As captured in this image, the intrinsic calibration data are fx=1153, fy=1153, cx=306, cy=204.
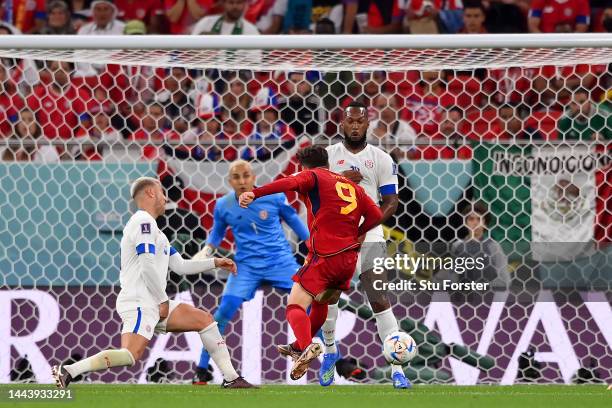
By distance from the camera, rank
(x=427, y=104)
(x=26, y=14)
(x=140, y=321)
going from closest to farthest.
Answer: (x=140, y=321) < (x=427, y=104) < (x=26, y=14)

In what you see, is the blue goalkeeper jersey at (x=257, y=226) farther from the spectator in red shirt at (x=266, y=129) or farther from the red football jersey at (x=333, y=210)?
the red football jersey at (x=333, y=210)

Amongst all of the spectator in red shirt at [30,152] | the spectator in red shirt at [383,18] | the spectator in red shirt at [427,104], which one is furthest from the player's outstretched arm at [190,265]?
the spectator in red shirt at [383,18]

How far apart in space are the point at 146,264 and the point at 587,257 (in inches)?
134

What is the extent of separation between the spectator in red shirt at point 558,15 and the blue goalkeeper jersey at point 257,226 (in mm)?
5115

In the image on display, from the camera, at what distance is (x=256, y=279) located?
877cm

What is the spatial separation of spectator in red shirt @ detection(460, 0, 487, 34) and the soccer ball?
5792 mm

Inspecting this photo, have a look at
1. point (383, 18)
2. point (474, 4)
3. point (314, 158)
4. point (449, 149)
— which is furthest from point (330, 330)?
point (383, 18)

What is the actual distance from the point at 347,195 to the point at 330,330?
128cm

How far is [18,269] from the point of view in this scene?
29.0 feet

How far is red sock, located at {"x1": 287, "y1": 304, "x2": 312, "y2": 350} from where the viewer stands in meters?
7.14

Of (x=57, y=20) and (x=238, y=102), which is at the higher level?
(x=57, y=20)

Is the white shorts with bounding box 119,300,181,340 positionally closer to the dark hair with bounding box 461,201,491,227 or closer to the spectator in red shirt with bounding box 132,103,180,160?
the spectator in red shirt with bounding box 132,103,180,160

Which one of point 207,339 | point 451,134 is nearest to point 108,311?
point 207,339

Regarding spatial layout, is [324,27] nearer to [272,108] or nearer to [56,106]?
[272,108]
